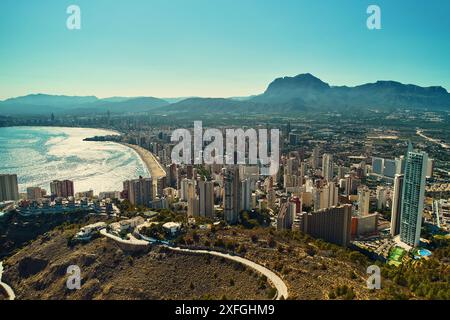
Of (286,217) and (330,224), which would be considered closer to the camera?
(330,224)

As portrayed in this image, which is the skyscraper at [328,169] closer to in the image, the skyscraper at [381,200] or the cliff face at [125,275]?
the skyscraper at [381,200]

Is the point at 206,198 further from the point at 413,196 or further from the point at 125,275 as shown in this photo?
the point at 413,196

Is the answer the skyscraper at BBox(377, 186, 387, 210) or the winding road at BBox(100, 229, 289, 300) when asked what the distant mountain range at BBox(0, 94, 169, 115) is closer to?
the skyscraper at BBox(377, 186, 387, 210)

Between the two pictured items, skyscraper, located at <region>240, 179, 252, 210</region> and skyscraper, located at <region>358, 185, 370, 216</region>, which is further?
skyscraper, located at <region>358, 185, 370, 216</region>

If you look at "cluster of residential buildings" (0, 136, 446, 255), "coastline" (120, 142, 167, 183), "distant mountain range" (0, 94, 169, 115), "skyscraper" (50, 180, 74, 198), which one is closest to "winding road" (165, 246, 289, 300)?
"cluster of residential buildings" (0, 136, 446, 255)

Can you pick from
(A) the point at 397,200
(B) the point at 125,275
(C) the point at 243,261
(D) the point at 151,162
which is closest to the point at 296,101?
(D) the point at 151,162
